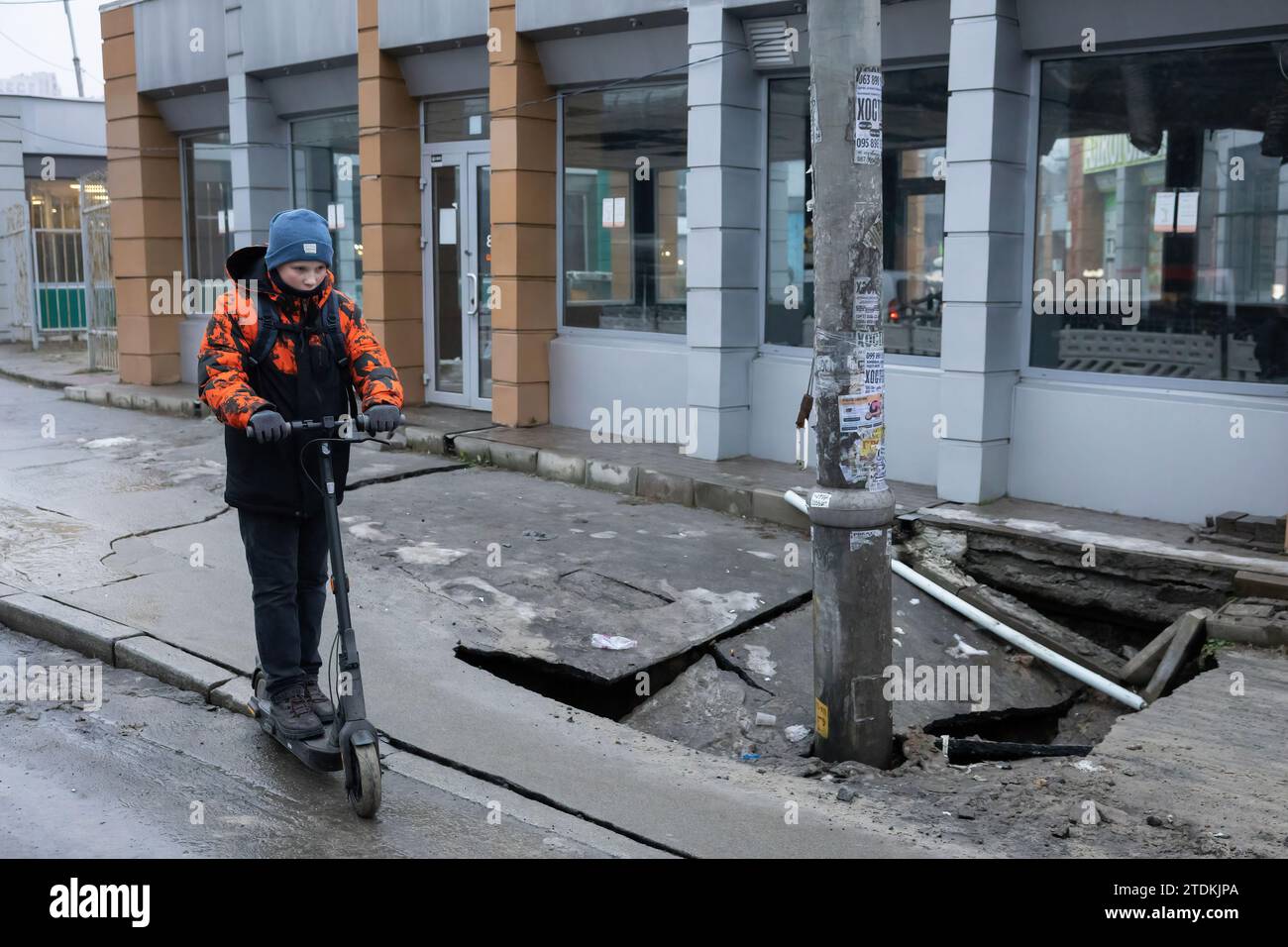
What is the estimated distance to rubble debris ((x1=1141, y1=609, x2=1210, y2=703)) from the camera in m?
6.06

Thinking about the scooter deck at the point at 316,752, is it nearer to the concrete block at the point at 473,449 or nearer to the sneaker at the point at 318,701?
the sneaker at the point at 318,701

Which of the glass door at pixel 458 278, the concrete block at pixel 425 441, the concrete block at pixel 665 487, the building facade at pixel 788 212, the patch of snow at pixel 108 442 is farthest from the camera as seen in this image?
the glass door at pixel 458 278

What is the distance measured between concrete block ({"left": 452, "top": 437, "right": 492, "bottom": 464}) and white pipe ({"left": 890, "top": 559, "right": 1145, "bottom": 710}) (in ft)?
13.5

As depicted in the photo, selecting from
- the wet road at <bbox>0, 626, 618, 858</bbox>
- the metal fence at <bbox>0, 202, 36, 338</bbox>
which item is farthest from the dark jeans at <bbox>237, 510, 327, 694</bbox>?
the metal fence at <bbox>0, 202, 36, 338</bbox>

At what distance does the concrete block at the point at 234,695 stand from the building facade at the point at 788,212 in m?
4.71

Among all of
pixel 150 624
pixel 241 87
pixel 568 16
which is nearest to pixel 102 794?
pixel 150 624

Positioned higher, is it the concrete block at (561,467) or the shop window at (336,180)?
Result: the shop window at (336,180)

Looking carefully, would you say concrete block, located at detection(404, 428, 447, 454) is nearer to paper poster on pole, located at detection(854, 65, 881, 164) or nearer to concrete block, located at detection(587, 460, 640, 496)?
concrete block, located at detection(587, 460, 640, 496)

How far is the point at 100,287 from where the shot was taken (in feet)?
56.2

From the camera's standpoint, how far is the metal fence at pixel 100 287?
16.9 meters

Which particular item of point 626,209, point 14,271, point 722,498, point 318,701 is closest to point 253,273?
point 318,701

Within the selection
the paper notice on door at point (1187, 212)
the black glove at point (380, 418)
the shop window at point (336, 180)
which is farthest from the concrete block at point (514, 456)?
the black glove at point (380, 418)
